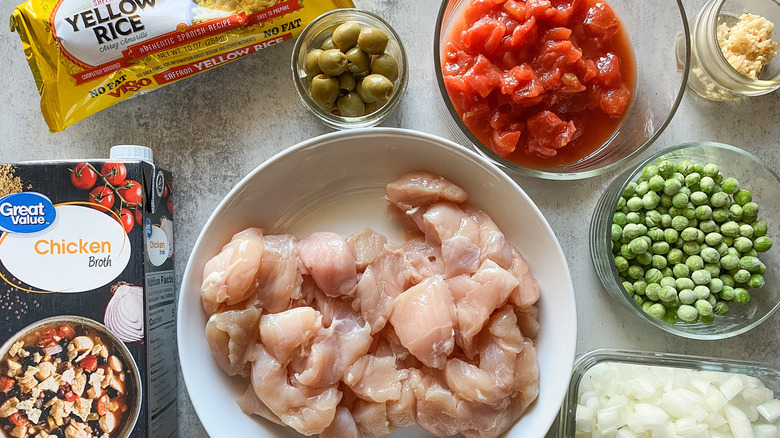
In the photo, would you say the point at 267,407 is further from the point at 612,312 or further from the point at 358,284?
the point at 612,312

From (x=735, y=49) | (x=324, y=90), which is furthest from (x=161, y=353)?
(x=735, y=49)

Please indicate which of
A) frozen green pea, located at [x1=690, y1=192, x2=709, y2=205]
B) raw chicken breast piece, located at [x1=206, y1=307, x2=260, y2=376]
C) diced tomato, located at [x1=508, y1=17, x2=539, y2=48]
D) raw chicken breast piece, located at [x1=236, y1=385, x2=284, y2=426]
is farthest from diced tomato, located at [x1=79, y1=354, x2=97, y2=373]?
frozen green pea, located at [x1=690, y1=192, x2=709, y2=205]

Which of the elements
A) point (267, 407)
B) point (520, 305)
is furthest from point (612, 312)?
point (267, 407)

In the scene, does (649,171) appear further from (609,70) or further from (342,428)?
(342,428)

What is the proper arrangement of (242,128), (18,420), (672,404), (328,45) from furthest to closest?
(242,128)
(328,45)
(672,404)
(18,420)

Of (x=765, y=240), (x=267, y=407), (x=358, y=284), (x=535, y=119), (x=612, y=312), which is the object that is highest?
(x=535, y=119)

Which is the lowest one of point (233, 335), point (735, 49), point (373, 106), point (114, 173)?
point (233, 335)

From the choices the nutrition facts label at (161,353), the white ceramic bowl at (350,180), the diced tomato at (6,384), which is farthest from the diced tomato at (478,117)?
the diced tomato at (6,384)
